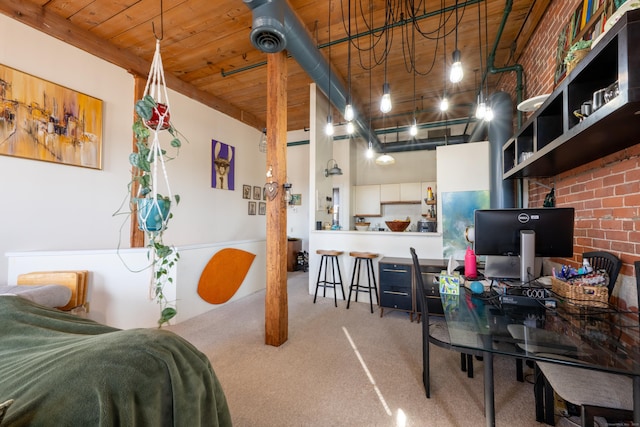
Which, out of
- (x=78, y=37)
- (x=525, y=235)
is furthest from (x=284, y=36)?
(x=78, y=37)

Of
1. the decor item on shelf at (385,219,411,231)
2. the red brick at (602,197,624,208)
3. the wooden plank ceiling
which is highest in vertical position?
the wooden plank ceiling

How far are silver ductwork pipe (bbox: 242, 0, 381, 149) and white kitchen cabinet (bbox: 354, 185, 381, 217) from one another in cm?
348

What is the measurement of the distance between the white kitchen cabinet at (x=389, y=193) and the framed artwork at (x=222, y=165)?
360 centimetres

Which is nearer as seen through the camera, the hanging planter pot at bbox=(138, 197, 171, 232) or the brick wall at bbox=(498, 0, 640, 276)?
the hanging planter pot at bbox=(138, 197, 171, 232)

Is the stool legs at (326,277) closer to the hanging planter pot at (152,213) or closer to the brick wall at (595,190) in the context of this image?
the brick wall at (595,190)

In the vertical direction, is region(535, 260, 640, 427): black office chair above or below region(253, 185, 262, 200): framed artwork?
below

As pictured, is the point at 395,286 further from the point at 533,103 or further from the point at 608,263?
the point at 533,103

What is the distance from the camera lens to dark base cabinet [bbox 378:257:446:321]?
337cm

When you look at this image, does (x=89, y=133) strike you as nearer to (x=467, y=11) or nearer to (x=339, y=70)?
(x=339, y=70)

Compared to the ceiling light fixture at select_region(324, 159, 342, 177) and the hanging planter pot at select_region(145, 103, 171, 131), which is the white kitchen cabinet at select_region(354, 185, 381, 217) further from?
the hanging planter pot at select_region(145, 103, 171, 131)

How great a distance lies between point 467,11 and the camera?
2.96m

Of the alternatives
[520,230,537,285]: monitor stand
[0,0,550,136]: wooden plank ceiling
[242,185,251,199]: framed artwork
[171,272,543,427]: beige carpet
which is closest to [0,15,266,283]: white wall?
[0,0,550,136]: wooden plank ceiling

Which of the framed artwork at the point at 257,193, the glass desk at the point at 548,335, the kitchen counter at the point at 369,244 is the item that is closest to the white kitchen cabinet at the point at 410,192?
the kitchen counter at the point at 369,244

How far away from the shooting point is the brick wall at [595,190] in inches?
66.9
